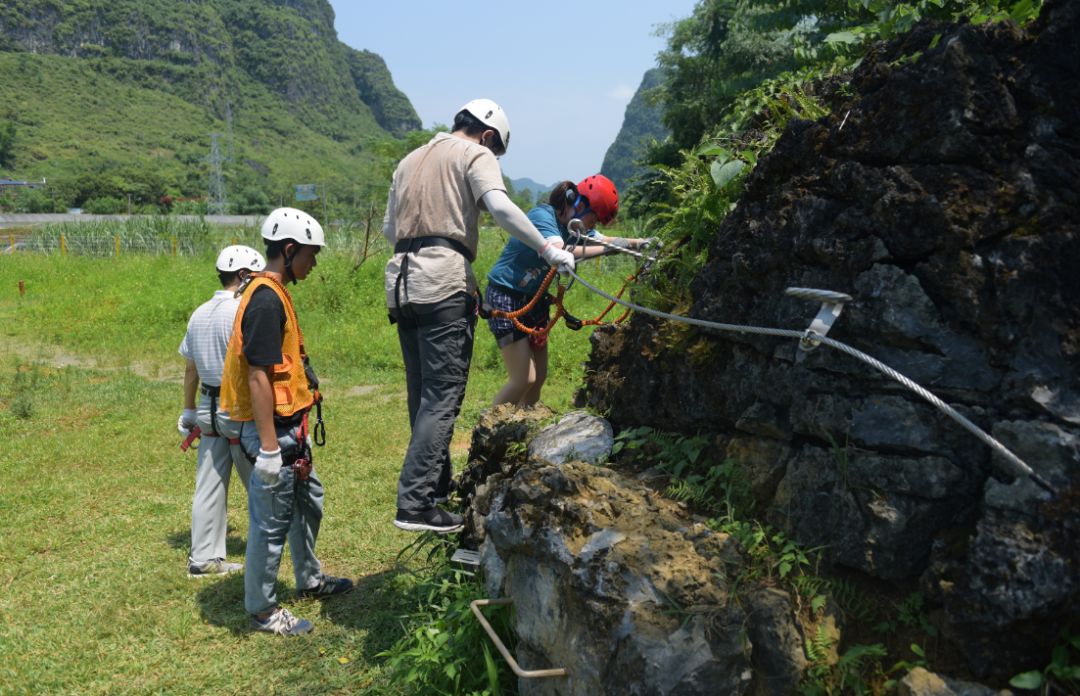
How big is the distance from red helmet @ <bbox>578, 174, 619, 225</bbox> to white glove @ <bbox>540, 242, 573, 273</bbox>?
0.98 m

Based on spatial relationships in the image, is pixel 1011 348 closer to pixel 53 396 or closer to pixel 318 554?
pixel 318 554

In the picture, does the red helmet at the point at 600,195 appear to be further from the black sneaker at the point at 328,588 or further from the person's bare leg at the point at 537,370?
the black sneaker at the point at 328,588

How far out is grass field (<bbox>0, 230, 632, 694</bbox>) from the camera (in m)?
4.19

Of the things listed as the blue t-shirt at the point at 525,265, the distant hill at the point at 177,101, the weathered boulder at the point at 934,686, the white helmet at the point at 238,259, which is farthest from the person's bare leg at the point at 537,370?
the distant hill at the point at 177,101

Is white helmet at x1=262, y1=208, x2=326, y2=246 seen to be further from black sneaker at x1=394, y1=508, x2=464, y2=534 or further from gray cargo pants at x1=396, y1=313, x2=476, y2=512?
black sneaker at x1=394, y1=508, x2=464, y2=534

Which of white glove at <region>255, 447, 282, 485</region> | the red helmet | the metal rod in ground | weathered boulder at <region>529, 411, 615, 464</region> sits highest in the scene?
the red helmet

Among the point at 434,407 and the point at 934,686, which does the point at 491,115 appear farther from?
the point at 934,686

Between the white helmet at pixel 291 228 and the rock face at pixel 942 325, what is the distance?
225 cm

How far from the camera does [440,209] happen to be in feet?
13.8

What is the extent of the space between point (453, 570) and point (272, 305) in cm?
150

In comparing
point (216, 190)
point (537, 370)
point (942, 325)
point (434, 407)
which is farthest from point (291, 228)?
point (216, 190)

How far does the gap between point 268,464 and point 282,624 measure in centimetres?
92

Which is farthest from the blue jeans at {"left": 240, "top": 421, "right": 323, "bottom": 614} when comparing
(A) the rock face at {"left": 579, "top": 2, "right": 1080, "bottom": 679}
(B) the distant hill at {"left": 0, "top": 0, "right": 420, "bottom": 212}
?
(B) the distant hill at {"left": 0, "top": 0, "right": 420, "bottom": 212}

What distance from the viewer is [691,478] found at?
3.35 metres
